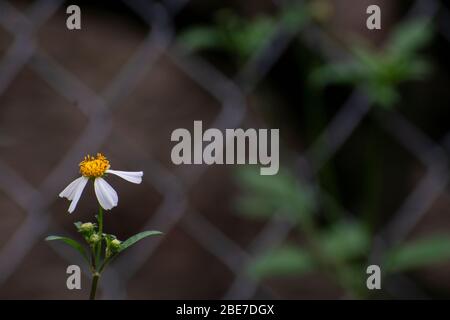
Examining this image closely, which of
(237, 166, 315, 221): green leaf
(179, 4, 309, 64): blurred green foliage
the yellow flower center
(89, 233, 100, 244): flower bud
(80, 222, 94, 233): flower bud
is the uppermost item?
(179, 4, 309, 64): blurred green foliage

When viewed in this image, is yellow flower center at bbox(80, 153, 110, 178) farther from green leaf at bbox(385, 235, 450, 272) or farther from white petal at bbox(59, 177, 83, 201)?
green leaf at bbox(385, 235, 450, 272)

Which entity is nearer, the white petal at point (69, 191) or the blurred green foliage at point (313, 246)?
the white petal at point (69, 191)

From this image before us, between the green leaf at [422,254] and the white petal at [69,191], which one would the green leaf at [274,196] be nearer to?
the green leaf at [422,254]

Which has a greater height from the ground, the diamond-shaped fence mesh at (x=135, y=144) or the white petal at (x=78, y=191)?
the diamond-shaped fence mesh at (x=135, y=144)

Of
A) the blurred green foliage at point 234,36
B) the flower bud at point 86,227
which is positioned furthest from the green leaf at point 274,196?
the flower bud at point 86,227

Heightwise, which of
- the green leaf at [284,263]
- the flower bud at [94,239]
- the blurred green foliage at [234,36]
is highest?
the blurred green foliage at [234,36]

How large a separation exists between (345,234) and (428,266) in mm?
261

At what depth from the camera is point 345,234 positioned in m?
0.78

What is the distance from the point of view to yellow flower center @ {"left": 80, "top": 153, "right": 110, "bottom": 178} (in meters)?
0.21

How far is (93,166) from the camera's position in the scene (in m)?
0.21

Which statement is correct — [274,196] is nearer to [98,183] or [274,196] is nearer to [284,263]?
[284,263]

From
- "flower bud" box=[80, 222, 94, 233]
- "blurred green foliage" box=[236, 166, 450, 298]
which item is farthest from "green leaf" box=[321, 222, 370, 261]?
"flower bud" box=[80, 222, 94, 233]

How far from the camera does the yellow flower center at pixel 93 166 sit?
21cm
